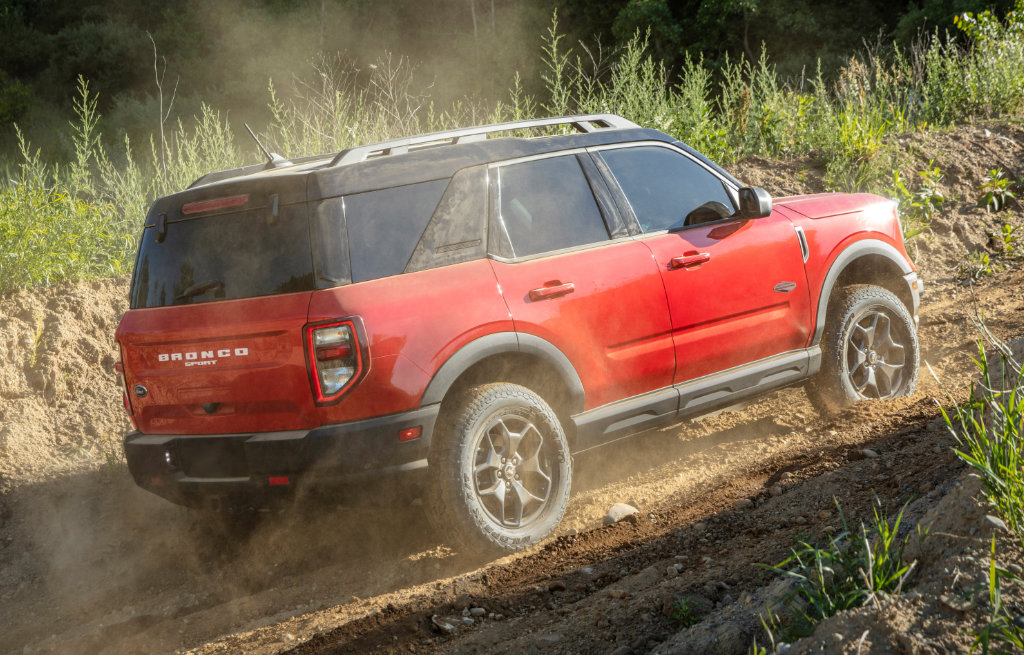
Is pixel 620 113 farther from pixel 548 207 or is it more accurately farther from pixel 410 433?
pixel 410 433

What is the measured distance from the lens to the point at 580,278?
14.5 ft

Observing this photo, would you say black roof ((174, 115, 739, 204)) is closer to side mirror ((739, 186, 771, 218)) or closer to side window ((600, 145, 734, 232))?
side window ((600, 145, 734, 232))

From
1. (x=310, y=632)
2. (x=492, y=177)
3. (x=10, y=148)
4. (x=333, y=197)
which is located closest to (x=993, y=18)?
(x=492, y=177)

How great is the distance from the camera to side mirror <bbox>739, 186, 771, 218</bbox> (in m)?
4.98

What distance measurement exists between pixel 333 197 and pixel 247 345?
0.74 meters

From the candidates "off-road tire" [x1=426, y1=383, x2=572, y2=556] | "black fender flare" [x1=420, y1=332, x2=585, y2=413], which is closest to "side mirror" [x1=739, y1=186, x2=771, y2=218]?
"black fender flare" [x1=420, y1=332, x2=585, y2=413]

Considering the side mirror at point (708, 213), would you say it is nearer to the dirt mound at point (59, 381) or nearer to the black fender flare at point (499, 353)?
the black fender flare at point (499, 353)

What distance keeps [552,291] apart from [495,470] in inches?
35.7

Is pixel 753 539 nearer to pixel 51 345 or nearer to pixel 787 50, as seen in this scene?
pixel 51 345

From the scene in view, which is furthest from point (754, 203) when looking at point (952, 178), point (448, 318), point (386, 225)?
point (952, 178)

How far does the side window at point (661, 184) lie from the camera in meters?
4.87

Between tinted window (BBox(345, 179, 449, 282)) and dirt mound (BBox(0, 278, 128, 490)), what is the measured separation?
3022mm

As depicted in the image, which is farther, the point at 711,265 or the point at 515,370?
the point at 711,265

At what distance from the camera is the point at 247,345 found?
12.5ft
